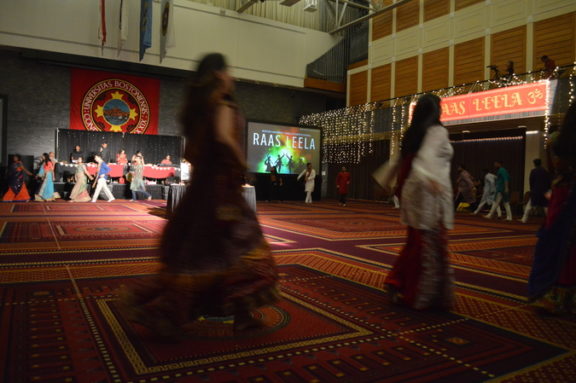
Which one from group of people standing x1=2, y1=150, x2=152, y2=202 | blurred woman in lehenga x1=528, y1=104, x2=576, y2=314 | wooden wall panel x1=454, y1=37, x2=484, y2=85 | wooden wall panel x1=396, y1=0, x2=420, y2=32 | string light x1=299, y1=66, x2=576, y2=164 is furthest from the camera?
wooden wall panel x1=396, y1=0, x2=420, y2=32

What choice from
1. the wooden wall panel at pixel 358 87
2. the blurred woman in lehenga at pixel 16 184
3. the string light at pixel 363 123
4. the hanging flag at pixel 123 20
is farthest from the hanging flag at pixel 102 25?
the wooden wall panel at pixel 358 87

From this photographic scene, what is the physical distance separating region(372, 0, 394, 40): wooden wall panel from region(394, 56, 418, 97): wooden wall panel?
4.09 ft

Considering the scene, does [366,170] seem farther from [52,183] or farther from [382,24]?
[52,183]

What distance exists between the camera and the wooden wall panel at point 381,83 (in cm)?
1393

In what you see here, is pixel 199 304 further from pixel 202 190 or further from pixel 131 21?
pixel 131 21

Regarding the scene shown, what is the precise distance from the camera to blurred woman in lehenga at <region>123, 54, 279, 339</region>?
5.65 feet

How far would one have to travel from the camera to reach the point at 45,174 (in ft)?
34.3

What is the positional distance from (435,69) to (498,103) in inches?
145

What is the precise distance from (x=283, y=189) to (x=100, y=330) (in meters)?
11.4

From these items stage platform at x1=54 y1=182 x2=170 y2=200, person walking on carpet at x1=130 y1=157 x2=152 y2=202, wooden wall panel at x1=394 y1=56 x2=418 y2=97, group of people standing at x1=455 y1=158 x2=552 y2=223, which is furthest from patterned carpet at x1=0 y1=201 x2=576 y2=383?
wooden wall panel at x1=394 y1=56 x2=418 y2=97

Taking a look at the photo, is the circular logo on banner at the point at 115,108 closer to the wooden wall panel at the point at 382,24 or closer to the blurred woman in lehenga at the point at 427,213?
the wooden wall panel at the point at 382,24

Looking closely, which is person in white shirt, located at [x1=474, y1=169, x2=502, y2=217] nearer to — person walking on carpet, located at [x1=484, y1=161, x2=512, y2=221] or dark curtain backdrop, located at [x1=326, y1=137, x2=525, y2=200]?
person walking on carpet, located at [x1=484, y1=161, x2=512, y2=221]

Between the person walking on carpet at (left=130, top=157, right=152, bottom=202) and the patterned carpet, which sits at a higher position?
the person walking on carpet at (left=130, top=157, right=152, bottom=202)

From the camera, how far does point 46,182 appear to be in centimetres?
1035
